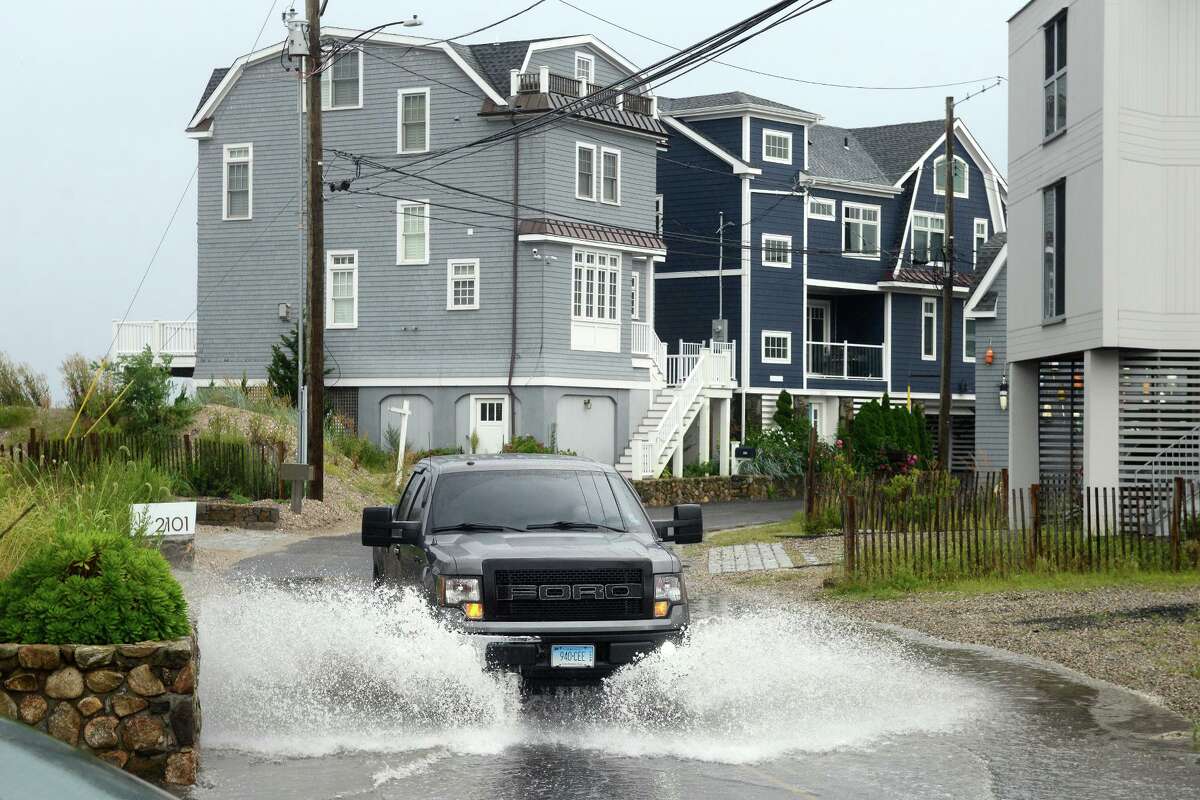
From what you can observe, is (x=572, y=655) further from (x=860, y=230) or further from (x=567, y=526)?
(x=860, y=230)

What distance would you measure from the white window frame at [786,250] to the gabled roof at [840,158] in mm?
2731

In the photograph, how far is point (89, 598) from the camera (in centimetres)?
952

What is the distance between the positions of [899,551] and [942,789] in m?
11.0

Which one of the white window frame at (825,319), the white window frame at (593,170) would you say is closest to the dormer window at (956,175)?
the white window frame at (825,319)

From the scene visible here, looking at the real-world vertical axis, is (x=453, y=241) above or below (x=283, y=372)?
above

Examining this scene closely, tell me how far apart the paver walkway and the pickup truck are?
11.0m

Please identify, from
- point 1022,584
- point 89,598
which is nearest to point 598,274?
point 1022,584

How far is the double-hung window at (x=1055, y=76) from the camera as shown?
86.0ft

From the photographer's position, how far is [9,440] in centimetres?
3238

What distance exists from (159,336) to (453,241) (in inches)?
386

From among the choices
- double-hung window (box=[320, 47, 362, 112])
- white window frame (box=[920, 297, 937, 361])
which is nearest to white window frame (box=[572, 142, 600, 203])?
double-hung window (box=[320, 47, 362, 112])

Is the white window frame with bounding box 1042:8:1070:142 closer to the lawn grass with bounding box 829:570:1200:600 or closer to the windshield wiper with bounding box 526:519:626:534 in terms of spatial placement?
the lawn grass with bounding box 829:570:1200:600

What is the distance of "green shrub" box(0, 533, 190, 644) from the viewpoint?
9.42m

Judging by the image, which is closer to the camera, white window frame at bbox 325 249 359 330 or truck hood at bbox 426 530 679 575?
truck hood at bbox 426 530 679 575
